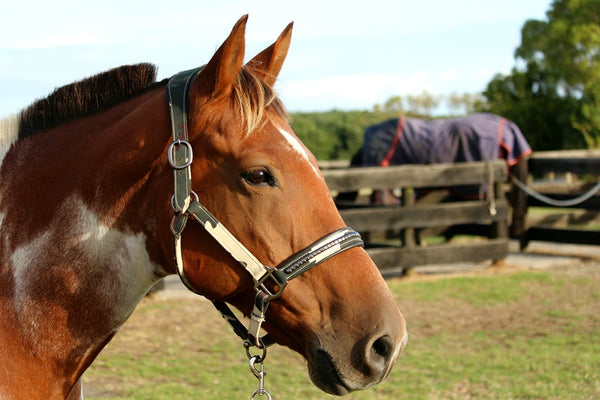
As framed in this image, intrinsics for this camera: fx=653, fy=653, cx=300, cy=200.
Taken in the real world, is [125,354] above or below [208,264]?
below

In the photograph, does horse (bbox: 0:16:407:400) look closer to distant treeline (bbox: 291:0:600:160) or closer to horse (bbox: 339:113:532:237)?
horse (bbox: 339:113:532:237)

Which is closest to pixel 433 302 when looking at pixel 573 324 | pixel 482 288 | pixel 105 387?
pixel 482 288

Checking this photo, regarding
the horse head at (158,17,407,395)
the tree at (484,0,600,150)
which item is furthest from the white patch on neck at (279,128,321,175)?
the tree at (484,0,600,150)

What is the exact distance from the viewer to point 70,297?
201 cm

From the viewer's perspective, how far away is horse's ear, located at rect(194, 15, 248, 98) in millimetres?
1931

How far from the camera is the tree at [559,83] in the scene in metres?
19.0

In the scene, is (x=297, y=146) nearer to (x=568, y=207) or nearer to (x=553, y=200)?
(x=553, y=200)

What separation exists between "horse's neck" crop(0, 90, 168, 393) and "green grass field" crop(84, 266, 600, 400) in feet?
7.94

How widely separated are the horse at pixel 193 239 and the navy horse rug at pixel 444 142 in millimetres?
8198

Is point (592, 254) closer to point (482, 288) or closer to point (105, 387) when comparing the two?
point (482, 288)

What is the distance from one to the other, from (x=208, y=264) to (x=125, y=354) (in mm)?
3791

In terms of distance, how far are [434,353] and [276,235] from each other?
12.4 ft

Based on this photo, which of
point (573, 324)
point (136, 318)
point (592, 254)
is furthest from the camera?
point (592, 254)

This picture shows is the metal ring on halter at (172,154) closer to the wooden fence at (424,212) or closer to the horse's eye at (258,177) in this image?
the horse's eye at (258,177)
